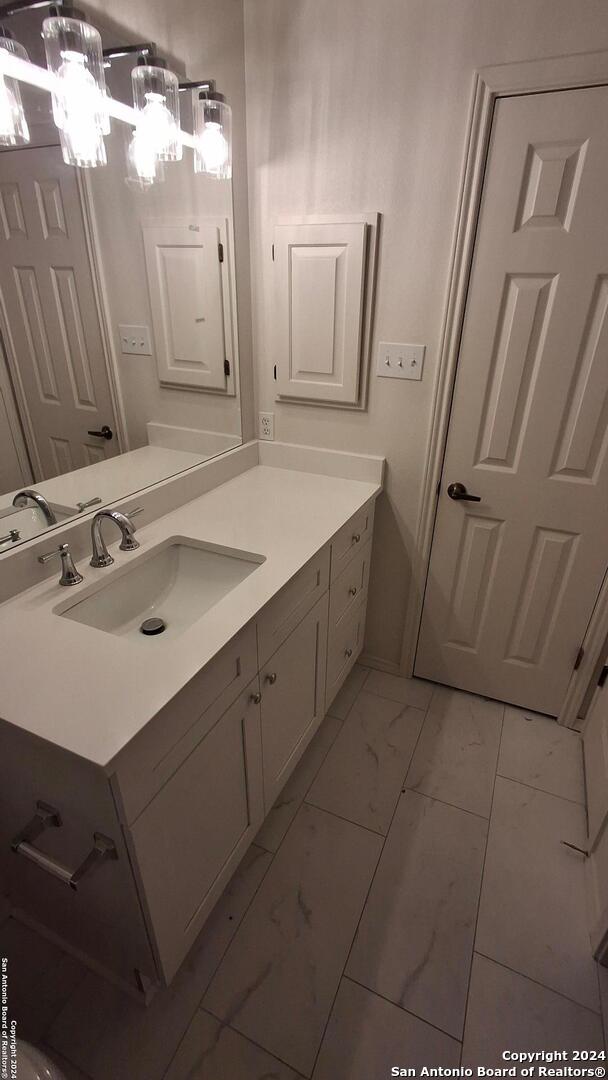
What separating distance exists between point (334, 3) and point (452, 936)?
8.51 feet

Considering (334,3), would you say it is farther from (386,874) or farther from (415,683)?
(386,874)

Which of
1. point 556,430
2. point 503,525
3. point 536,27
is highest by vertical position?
point 536,27

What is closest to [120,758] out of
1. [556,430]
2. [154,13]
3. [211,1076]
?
[211,1076]

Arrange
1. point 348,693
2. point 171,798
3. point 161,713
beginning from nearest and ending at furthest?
point 161,713 < point 171,798 < point 348,693

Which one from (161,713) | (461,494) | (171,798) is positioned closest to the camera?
(161,713)

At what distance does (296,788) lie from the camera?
1.69 m

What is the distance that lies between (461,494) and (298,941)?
4.67 ft

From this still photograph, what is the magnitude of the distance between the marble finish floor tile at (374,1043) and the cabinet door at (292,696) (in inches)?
19.7

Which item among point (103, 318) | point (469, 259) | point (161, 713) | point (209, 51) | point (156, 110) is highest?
point (209, 51)

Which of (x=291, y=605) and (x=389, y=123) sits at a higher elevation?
(x=389, y=123)

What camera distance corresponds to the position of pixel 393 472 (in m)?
1.85

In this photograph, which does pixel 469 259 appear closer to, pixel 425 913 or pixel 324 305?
pixel 324 305

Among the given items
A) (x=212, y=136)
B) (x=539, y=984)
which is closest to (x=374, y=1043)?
(x=539, y=984)

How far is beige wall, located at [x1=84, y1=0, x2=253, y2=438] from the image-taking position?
1227 millimetres
